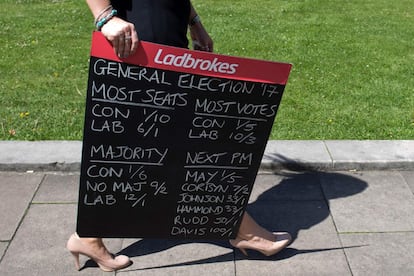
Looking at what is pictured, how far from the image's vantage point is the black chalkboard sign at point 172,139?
248 centimetres

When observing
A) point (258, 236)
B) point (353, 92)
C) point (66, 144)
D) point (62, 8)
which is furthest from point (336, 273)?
point (62, 8)

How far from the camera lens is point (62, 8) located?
30.8 ft

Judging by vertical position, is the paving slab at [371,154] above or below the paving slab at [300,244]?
above

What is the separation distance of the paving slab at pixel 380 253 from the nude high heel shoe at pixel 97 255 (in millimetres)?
1288

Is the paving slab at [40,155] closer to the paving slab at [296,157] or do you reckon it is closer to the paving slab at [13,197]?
the paving slab at [13,197]

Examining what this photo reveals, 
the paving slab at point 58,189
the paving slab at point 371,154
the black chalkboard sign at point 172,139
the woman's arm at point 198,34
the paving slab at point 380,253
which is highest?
the woman's arm at point 198,34

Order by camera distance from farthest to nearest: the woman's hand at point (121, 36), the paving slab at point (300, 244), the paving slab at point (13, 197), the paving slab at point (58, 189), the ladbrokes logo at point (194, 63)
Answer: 1. the paving slab at point (58, 189)
2. the paving slab at point (13, 197)
3. the paving slab at point (300, 244)
4. the ladbrokes logo at point (194, 63)
5. the woman's hand at point (121, 36)

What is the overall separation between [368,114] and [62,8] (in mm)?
6161

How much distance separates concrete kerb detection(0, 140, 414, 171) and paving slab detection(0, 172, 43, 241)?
0.10m

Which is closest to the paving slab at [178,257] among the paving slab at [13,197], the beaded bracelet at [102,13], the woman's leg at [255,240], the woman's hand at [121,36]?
the woman's leg at [255,240]

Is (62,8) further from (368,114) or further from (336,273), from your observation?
(336,273)

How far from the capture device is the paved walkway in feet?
10.2

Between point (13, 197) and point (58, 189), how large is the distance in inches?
11.7

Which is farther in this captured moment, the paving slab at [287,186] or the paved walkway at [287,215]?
the paving slab at [287,186]
